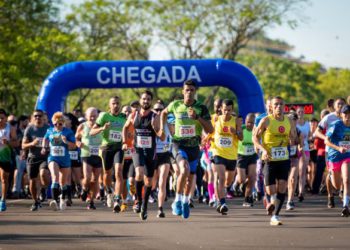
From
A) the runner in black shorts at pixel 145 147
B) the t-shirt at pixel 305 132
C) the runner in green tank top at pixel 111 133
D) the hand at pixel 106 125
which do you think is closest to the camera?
the runner in black shorts at pixel 145 147

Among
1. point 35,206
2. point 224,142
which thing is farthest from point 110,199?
point 224,142

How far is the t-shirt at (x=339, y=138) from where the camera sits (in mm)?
15250

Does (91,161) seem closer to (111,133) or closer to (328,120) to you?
(111,133)

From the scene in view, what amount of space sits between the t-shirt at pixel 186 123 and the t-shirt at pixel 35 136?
393 centimetres

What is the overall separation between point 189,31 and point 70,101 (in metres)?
17.3

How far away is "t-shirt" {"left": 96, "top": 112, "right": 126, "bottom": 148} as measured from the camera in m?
16.7

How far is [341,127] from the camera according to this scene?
15352 millimetres

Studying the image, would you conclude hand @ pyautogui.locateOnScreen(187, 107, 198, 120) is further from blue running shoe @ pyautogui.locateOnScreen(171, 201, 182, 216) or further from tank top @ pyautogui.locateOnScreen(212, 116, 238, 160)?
tank top @ pyautogui.locateOnScreen(212, 116, 238, 160)

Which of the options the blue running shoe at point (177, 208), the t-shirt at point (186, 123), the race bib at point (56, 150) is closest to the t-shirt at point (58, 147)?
the race bib at point (56, 150)

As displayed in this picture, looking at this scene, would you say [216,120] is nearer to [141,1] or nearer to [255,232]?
[255,232]

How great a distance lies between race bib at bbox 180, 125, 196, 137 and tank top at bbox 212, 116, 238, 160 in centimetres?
193

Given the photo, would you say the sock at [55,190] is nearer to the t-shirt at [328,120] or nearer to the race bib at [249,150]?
the race bib at [249,150]

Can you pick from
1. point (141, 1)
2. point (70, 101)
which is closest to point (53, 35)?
point (141, 1)

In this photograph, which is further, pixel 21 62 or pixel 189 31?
pixel 189 31
